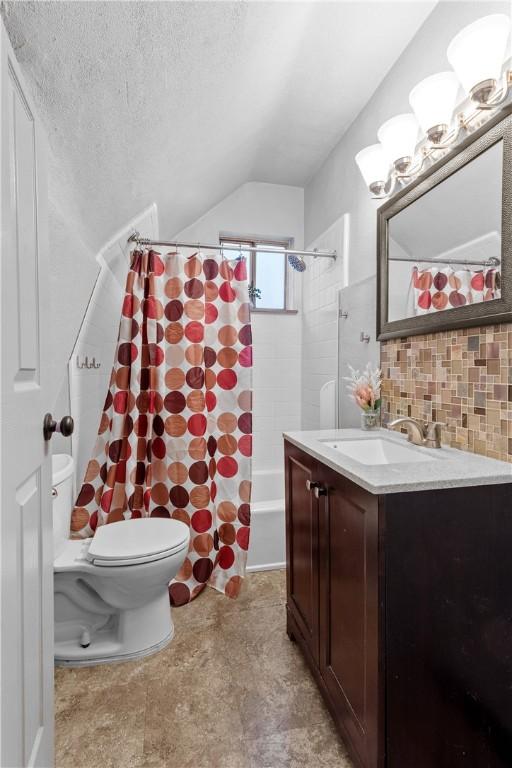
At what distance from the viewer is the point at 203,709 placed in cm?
135

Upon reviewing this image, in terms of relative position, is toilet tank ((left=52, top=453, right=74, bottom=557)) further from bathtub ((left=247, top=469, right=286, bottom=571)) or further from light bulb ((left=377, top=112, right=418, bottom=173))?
light bulb ((left=377, top=112, right=418, bottom=173))

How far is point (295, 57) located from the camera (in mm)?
1739

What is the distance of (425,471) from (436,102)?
→ 1.20 meters

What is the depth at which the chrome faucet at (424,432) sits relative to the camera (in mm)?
1398

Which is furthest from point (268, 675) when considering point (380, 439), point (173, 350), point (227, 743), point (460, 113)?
point (460, 113)

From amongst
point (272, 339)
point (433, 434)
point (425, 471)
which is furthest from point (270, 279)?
point (425, 471)

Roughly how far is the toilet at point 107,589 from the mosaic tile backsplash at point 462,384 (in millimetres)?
1119

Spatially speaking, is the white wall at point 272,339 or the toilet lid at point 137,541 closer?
the toilet lid at point 137,541

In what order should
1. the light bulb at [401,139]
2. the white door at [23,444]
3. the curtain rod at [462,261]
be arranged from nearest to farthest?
the white door at [23,444] → the curtain rod at [462,261] → the light bulb at [401,139]

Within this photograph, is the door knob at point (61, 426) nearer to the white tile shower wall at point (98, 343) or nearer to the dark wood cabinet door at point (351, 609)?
the dark wood cabinet door at point (351, 609)

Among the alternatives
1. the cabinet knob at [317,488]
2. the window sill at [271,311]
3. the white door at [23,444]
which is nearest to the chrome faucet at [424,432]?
the cabinet knob at [317,488]

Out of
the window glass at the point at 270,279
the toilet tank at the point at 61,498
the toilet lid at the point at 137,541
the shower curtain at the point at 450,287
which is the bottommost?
the toilet lid at the point at 137,541

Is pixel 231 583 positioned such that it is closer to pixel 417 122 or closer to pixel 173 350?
pixel 173 350

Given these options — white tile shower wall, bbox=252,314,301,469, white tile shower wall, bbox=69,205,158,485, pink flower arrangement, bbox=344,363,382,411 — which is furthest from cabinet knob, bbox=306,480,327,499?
white tile shower wall, bbox=252,314,301,469
